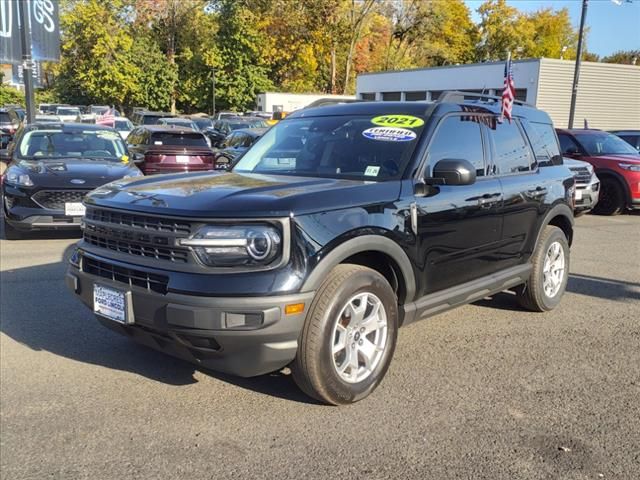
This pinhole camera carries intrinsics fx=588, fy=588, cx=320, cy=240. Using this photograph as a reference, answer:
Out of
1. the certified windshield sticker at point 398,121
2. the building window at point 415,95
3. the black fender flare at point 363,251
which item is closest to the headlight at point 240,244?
the black fender flare at point 363,251

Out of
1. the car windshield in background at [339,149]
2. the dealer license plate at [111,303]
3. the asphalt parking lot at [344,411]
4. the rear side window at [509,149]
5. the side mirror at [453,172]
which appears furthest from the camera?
the rear side window at [509,149]

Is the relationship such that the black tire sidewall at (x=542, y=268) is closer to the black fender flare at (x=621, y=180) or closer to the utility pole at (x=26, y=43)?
the black fender flare at (x=621, y=180)

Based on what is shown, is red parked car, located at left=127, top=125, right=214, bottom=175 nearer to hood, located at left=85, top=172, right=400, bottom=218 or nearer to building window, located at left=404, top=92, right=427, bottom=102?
hood, located at left=85, top=172, right=400, bottom=218

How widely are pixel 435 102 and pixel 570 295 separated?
9.78 feet

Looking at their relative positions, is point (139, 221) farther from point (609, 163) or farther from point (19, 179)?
point (609, 163)

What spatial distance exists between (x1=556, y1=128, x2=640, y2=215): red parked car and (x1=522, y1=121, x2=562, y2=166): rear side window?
24.4ft

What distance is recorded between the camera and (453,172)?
12.7 ft

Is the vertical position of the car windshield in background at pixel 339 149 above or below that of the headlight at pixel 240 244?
above

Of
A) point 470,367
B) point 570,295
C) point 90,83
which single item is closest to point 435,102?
point 470,367

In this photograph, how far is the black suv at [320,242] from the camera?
10.3 feet

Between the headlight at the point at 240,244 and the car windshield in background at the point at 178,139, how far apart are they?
10.3 m

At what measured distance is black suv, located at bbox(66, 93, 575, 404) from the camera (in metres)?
3.15

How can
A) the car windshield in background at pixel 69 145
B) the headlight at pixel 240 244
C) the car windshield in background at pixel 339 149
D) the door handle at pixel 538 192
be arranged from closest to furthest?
the headlight at pixel 240 244 → the car windshield in background at pixel 339 149 → the door handle at pixel 538 192 → the car windshield in background at pixel 69 145

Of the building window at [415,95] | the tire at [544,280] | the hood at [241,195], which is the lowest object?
the tire at [544,280]
